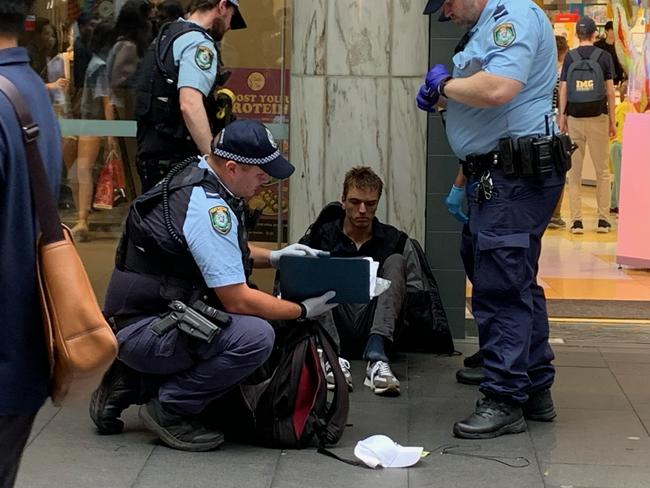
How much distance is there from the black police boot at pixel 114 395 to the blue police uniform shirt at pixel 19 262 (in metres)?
2.13

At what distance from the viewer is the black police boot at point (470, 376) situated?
5.48 metres

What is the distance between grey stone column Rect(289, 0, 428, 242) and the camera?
607cm

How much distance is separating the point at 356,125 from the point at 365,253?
0.79 meters

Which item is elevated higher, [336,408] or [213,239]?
[213,239]

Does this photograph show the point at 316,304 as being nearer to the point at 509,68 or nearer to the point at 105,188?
the point at 509,68

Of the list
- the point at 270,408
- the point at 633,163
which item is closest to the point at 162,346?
the point at 270,408

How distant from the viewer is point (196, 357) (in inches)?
170

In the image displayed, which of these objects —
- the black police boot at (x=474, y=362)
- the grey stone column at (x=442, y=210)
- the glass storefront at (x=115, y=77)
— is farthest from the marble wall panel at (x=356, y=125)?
the black police boot at (x=474, y=362)

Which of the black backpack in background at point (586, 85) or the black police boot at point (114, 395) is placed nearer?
the black police boot at point (114, 395)

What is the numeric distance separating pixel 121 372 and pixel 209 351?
0.52m

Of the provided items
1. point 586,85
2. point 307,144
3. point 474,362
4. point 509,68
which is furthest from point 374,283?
point 586,85

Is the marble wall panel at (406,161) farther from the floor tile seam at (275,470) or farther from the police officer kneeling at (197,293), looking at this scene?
the floor tile seam at (275,470)

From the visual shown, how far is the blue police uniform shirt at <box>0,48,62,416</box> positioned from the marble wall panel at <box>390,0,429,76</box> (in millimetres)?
3768

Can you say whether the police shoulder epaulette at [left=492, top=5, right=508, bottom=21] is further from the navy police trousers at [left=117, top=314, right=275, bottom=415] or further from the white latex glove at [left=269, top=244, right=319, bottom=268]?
the navy police trousers at [left=117, top=314, right=275, bottom=415]
